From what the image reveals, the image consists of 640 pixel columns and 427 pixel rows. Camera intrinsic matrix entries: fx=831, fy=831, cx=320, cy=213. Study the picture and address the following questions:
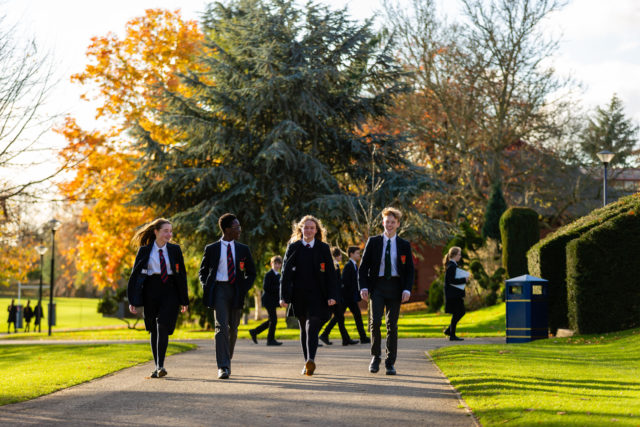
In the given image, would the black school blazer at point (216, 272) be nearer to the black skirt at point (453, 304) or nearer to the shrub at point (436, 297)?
the black skirt at point (453, 304)

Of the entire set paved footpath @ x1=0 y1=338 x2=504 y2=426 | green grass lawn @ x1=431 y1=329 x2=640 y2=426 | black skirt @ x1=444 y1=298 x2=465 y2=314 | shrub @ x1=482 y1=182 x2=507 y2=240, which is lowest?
paved footpath @ x1=0 y1=338 x2=504 y2=426

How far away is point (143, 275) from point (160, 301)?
0.37 metres

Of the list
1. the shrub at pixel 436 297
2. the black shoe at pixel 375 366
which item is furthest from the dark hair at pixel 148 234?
the shrub at pixel 436 297

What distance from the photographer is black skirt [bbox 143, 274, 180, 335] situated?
384 inches

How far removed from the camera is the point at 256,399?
26.2 ft

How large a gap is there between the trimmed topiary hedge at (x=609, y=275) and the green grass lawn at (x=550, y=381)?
129 cm

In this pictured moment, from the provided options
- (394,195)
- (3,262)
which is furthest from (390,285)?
(3,262)

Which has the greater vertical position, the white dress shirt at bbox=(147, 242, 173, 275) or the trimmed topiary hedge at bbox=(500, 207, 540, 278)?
the trimmed topiary hedge at bbox=(500, 207, 540, 278)

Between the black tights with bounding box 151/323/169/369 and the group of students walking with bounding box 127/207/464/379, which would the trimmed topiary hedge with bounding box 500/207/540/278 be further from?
the black tights with bounding box 151/323/169/369

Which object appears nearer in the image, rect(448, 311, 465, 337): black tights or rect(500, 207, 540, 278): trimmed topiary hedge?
rect(448, 311, 465, 337): black tights

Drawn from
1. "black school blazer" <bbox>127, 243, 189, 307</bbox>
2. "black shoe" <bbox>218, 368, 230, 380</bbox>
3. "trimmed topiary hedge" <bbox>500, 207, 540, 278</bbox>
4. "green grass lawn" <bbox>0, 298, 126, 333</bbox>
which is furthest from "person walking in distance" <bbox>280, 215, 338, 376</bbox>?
"green grass lawn" <bbox>0, 298, 126, 333</bbox>

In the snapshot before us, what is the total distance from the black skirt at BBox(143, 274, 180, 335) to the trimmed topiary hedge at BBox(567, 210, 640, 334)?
Answer: 32.0ft

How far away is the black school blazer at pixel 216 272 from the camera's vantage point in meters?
9.86

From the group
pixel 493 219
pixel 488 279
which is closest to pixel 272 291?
pixel 488 279
